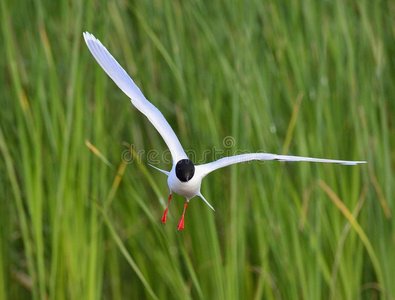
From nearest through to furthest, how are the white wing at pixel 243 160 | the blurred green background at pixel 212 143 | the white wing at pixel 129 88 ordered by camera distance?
the white wing at pixel 243 160 → the white wing at pixel 129 88 → the blurred green background at pixel 212 143

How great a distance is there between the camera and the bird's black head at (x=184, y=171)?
1638 millimetres

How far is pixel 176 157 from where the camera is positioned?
1.77 meters

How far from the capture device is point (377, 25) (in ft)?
9.20

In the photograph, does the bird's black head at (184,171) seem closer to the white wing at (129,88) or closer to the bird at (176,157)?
the bird at (176,157)

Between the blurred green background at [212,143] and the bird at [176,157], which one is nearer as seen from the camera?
the bird at [176,157]

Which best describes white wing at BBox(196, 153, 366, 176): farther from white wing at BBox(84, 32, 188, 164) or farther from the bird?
white wing at BBox(84, 32, 188, 164)

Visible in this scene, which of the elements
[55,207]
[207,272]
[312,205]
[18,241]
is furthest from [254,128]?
[18,241]

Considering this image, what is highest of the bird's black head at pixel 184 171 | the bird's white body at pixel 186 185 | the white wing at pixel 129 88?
the white wing at pixel 129 88

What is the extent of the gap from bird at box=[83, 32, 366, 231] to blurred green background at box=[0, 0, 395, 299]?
1.35 ft

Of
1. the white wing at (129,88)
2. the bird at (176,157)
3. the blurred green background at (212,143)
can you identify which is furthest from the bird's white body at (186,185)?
the blurred green background at (212,143)

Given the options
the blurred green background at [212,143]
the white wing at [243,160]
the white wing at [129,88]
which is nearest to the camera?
the white wing at [243,160]

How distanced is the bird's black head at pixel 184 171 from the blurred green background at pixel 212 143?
0.57 metres

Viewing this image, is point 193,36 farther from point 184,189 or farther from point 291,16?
point 184,189

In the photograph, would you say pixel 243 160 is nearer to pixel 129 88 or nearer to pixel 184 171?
pixel 184 171
